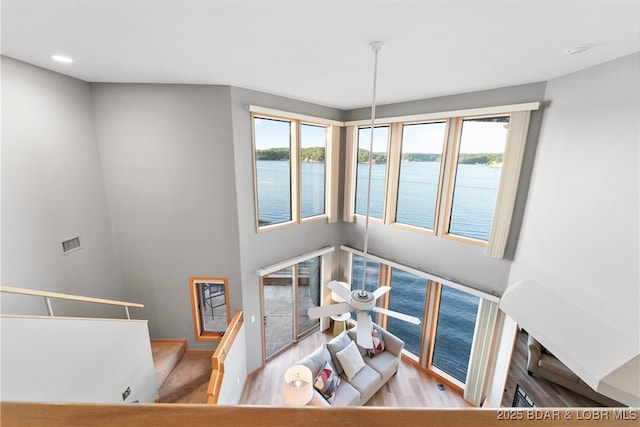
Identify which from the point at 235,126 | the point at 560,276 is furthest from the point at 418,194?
the point at 235,126

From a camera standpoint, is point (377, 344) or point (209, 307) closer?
point (209, 307)

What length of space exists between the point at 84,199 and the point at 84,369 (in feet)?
7.94

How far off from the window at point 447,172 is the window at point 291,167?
0.52 metres

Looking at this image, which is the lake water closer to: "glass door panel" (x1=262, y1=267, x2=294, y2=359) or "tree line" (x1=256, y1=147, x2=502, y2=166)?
"tree line" (x1=256, y1=147, x2=502, y2=166)

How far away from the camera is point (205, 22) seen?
197cm

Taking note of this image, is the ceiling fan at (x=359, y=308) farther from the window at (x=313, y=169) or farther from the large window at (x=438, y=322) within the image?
the window at (x=313, y=169)

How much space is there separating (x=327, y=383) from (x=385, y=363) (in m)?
1.29

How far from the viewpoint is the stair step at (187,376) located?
378 centimetres

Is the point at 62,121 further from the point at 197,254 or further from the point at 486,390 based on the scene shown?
the point at 486,390

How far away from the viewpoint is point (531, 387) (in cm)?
443

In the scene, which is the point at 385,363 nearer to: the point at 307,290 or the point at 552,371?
the point at 307,290

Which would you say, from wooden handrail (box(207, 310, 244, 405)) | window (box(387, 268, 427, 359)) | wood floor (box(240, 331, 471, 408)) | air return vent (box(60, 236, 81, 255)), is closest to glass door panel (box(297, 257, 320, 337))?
wood floor (box(240, 331, 471, 408))

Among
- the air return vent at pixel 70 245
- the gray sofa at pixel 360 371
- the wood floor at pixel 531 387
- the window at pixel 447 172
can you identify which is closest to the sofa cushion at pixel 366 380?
the gray sofa at pixel 360 371

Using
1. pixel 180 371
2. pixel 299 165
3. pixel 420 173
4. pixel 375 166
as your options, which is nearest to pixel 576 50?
pixel 420 173
